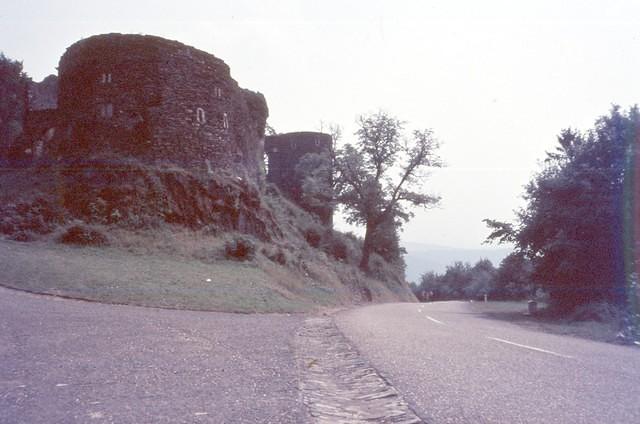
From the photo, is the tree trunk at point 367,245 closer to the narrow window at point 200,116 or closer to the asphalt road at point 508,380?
the narrow window at point 200,116

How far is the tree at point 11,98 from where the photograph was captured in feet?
128

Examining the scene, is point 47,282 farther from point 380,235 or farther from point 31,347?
point 380,235

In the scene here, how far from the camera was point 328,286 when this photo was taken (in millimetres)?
29188

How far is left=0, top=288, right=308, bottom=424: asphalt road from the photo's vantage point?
3.84 m

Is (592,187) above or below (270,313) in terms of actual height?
above

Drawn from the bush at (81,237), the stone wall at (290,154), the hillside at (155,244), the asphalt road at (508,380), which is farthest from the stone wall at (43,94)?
the asphalt road at (508,380)

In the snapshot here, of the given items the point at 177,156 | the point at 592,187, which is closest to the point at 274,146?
the point at 177,156

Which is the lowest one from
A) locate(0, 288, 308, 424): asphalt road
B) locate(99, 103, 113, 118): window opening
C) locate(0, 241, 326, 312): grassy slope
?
locate(0, 288, 308, 424): asphalt road

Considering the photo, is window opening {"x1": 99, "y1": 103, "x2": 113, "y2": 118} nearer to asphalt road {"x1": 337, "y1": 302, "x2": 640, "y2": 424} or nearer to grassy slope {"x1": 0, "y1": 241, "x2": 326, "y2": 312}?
grassy slope {"x1": 0, "y1": 241, "x2": 326, "y2": 312}

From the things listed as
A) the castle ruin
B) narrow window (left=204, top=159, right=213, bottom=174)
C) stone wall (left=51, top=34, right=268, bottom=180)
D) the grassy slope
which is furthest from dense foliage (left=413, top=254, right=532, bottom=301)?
the grassy slope

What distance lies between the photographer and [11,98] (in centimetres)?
4047

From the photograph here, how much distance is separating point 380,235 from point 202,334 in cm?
3896

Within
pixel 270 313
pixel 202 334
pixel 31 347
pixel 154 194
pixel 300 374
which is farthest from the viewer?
pixel 154 194

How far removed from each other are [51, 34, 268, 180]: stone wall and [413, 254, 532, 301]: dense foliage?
31743mm
